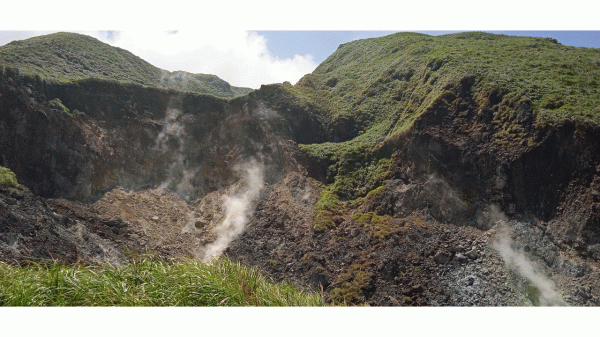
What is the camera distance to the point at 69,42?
3266cm

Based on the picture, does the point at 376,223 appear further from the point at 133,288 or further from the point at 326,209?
the point at 133,288

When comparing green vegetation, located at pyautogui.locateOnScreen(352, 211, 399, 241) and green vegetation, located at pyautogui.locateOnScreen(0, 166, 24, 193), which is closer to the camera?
green vegetation, located at pyautogui.locateOnScreen(352, 211, 399, 241)

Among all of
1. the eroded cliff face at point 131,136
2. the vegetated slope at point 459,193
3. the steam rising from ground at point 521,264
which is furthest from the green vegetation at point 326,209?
the steam rising from ground at point 521,264

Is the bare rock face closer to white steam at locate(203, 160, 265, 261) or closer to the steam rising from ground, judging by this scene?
white steam at locate(203, 160, 265, 261)

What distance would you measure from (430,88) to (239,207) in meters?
13.9

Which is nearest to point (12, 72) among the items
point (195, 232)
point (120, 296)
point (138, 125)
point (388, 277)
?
point (138, 125)

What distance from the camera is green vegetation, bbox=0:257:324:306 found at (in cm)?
677

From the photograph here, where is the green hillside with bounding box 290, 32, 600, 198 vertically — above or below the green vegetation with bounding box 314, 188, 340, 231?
above

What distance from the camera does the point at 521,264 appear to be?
544 inches

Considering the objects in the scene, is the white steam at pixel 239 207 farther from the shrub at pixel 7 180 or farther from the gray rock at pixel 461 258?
the gray rock at pixel 461 258

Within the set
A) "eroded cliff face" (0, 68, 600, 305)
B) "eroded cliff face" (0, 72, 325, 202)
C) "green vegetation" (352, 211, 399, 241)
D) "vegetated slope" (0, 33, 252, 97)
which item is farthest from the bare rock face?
"green vegetation" (352, 211, 399, 241)

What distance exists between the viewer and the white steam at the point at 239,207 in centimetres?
2085

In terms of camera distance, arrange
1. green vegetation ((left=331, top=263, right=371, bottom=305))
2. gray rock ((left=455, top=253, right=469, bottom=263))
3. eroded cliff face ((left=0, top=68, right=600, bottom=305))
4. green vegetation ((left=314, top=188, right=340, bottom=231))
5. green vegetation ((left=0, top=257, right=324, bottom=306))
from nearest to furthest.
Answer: green vegetation ((left=0, top=257, right=324, bottom=306)) < eroded cliff face ((left=0, top=68, right=600, bottom=305)) < gray rock ((left=455, top=253, right=469, bottom=263)) < green vegetation ((left=331, top=263, right=371, bottom=305)) < green vegetation ((left=314, top=188, right=340, bottom=231))

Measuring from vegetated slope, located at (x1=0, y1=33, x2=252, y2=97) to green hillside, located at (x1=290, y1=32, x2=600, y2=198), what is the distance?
13261mm
